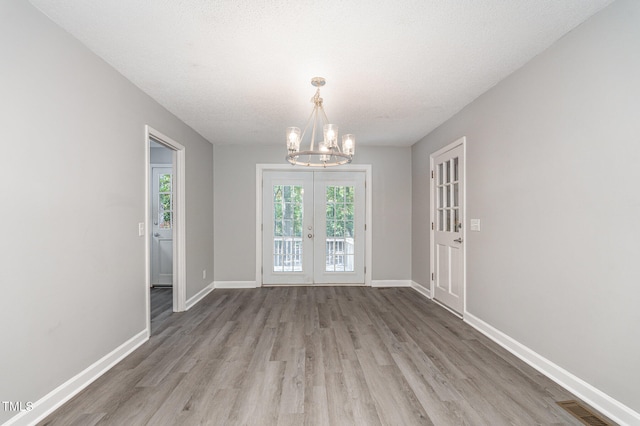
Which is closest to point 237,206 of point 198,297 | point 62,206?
point 198,297

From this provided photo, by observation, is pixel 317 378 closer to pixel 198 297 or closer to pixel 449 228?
pixel 449 228

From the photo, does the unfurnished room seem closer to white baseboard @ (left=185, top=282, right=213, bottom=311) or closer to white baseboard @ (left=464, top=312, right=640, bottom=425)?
white baseboard @ (left=464, top=312, right=640, bottom=425)

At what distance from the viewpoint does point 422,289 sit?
15.5 feet

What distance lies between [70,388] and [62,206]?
1.24 metres

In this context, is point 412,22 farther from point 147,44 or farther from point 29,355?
point 29,355

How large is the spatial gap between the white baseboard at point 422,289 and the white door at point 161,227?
429cm

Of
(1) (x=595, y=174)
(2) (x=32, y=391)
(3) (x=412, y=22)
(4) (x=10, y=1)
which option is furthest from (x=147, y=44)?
(1) (x=595, y=174)

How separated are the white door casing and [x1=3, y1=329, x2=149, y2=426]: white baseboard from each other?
3536 millimetres

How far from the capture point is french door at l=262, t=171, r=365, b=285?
17.0 ft

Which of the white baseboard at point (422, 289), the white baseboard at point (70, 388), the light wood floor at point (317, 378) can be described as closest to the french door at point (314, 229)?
the white baseboard at point (422, 289)

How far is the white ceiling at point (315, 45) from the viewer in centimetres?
182

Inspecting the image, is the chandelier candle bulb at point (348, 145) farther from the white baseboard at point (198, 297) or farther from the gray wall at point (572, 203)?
the white baseboard at point (198, 297)

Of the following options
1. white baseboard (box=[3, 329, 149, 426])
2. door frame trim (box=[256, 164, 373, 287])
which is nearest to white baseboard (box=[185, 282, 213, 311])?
door frame trim (box=[256, 164, 373, 287])

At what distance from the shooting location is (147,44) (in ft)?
7.20
